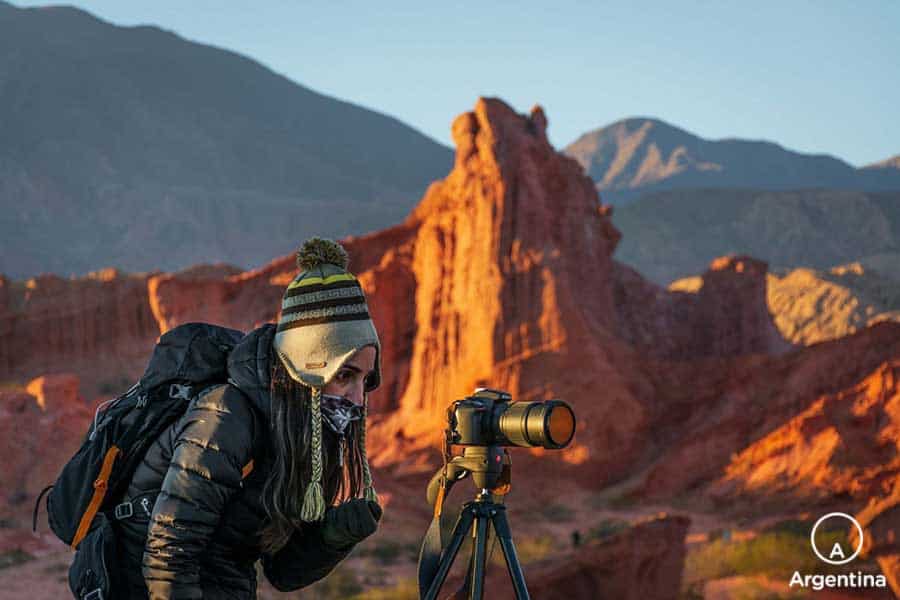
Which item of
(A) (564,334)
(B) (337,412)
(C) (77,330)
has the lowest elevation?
(B) (337,412)

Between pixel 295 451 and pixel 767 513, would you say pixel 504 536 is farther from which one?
pixel 767 513

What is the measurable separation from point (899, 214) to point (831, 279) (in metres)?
32.5

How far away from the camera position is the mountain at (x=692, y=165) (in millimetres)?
125000

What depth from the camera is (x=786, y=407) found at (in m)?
17.7

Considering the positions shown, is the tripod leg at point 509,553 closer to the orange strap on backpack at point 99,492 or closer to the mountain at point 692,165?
the orange strap on backpack at point 99,492

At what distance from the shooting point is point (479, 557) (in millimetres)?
3121

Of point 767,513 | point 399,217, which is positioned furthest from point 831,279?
point 399,217

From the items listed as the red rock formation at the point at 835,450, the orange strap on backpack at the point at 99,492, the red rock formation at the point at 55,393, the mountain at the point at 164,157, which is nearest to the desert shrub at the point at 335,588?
the red rock formation at the point at 835,450

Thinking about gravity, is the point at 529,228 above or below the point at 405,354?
above

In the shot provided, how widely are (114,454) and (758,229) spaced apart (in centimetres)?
8049

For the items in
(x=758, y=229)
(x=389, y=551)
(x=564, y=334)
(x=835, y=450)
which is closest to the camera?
(x=389, y=551)

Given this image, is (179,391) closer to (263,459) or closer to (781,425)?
(263,459)

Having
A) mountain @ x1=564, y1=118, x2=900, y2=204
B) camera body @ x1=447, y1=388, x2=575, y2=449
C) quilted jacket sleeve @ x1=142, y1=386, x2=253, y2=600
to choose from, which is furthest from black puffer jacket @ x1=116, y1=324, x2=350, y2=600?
mountain @ x1=564, y1=118, x2=900, y2=204

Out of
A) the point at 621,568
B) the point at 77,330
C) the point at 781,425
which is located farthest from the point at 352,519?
the point at 77,330
